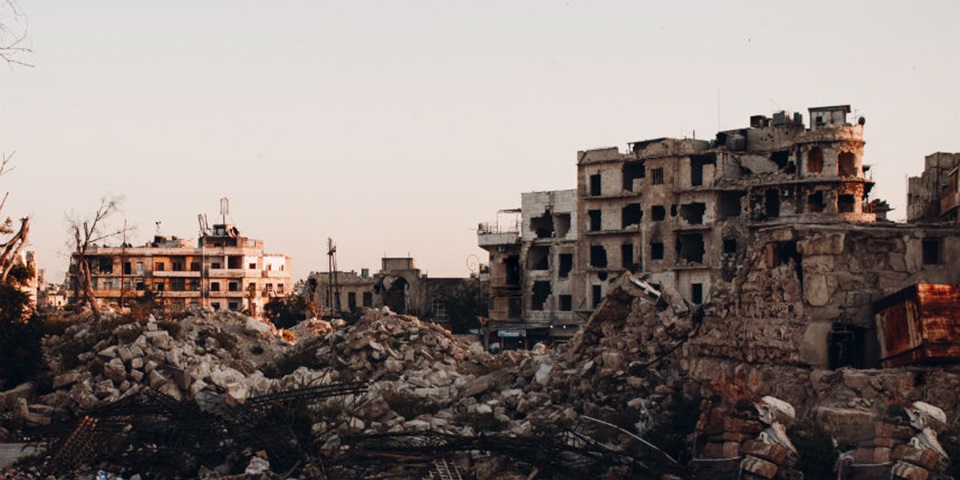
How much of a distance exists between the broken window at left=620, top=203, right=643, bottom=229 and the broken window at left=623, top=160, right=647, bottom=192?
0.68 m

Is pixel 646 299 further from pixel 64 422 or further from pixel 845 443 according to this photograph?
pixel 64 422

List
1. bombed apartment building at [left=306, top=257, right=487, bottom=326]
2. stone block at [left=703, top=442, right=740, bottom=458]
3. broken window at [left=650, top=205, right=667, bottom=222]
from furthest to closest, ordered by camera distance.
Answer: bombed apartment building at [left=306, top=257, right=487, bottom=326], broken window at [left=650, top=205, right=667, bottom=222], stone block at [left=703, top=442, right=740, bottom=458]

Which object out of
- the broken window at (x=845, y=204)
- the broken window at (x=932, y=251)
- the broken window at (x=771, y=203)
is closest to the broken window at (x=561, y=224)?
the broken window at (x=771, y=203)

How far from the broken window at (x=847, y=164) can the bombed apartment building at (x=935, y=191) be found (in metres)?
2.70

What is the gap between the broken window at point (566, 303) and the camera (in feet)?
143

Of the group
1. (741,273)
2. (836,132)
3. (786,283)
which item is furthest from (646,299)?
(836,132)

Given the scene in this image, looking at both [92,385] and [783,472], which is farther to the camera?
[92,385]

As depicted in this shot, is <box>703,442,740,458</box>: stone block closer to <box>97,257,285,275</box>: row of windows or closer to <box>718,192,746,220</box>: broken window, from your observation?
<box>718,192,746,220</box>: broken window

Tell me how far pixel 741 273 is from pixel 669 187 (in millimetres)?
25810

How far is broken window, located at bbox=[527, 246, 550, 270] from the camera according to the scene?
45.0 metres

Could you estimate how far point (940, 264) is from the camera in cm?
1483

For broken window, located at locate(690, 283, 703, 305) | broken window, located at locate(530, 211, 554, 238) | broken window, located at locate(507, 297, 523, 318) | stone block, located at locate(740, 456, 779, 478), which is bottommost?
stone block, located at locate(740, 456, 779, 478)

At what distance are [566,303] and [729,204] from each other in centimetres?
763

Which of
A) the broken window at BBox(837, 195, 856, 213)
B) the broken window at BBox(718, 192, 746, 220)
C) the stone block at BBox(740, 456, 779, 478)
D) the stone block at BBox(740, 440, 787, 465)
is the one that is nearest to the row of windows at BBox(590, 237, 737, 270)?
the broken window at BBox(718, 192, 746, 220)
